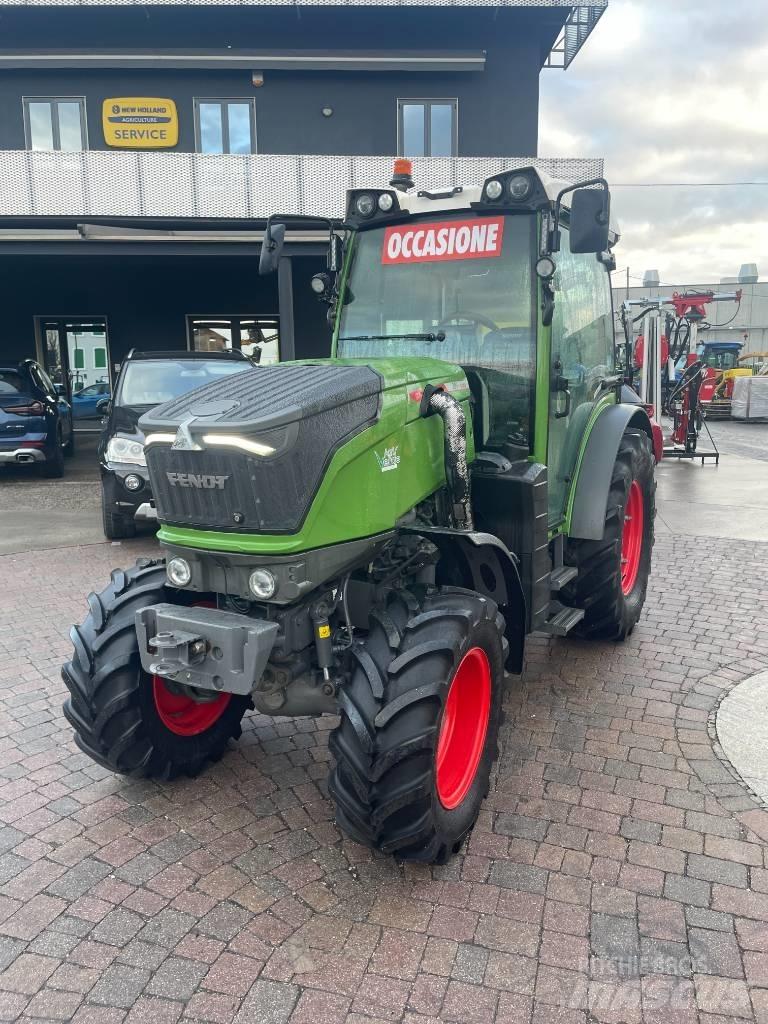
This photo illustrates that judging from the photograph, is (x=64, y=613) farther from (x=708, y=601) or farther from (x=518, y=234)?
(x=708, y=601)

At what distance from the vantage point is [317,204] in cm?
1352

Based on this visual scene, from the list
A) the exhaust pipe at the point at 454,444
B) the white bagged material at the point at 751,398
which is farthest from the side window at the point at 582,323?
the white bagged material at the point at 751,398

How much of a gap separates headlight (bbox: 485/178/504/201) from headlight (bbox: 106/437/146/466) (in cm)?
507

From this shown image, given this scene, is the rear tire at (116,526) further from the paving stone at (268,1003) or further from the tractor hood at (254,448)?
the paving stone at (268,1003)

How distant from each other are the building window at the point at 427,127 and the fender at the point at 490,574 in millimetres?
14635

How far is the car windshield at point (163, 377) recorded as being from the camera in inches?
346

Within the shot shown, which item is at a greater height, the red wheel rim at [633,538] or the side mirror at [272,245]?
the side mirror at [272,245]

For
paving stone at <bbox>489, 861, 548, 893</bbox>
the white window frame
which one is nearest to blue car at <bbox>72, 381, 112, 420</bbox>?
the white window frame

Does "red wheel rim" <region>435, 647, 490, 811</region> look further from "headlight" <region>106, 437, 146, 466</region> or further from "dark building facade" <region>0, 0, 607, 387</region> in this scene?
"dark building facade" <region>0, 0, 607, 387</region>

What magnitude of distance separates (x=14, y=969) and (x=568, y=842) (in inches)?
76.7

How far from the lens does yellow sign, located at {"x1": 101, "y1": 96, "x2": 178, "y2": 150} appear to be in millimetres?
15758

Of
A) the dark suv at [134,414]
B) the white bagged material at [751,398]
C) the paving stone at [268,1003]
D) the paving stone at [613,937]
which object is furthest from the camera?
the white bagged material at [751,398]

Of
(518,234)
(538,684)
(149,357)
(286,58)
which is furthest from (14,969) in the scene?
(286,58)

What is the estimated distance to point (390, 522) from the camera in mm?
3061
